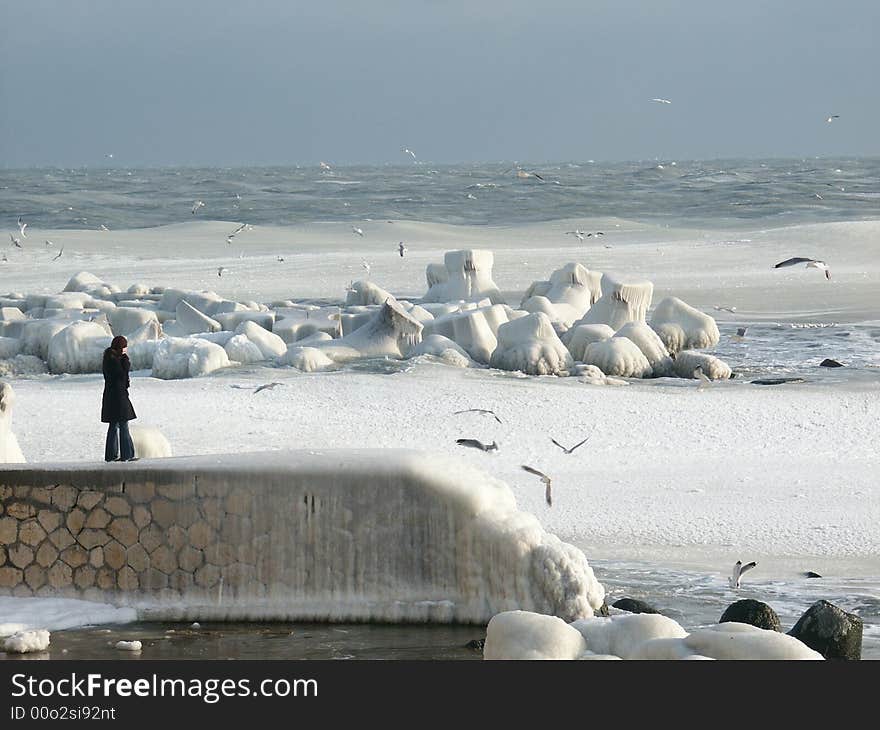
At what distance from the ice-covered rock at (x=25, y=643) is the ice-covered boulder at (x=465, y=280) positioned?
1618 centimetres

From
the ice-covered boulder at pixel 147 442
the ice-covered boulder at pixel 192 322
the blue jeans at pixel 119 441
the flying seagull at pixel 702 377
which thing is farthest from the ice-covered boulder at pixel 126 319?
the blue jeans at pixel 119 441

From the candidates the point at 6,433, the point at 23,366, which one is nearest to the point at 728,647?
the point at 6,433

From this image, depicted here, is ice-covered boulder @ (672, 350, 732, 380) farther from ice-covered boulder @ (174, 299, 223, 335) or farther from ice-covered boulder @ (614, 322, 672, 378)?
ice-covered boulder @ (174, 299, 223, 335)

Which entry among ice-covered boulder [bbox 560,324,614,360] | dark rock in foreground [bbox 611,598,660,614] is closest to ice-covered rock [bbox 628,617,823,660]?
dark rock in foreground [bbox 611,598,660,614]

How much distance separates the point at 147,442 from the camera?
32.2ft

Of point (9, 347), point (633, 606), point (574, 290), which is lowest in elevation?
point (9, 347)

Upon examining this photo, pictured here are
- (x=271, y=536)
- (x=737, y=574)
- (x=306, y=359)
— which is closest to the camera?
(x=271, y=536)

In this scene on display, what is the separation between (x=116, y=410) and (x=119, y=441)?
0.21 meters

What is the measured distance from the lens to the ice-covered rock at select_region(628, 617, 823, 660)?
6.16 metres

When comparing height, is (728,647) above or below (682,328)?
above

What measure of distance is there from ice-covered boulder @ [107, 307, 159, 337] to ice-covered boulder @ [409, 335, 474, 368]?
13.6ft

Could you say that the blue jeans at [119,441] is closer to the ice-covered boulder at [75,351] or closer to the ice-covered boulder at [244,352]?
the ice-covered boulder at [244,352]

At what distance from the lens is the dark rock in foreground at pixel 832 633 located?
736 centimetres

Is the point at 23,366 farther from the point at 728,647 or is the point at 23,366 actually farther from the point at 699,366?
the point at 728,647
